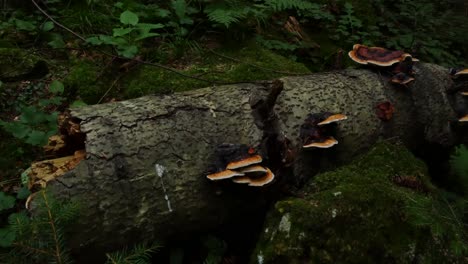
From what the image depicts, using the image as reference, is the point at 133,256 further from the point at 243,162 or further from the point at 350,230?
the point at 350,230

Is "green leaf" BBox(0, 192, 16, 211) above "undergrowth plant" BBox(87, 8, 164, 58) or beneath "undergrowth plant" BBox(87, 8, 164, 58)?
beneath

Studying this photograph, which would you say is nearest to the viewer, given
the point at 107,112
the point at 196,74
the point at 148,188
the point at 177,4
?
the point at 148,188

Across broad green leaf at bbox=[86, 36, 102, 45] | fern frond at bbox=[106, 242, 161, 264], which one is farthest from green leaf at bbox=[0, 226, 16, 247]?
broad green leaf at bbox=[86, 36, 102, 45]

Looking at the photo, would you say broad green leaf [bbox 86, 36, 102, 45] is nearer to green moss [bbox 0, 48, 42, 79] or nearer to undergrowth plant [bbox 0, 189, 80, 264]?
green moss [bbox 0, 48, 42, 79]

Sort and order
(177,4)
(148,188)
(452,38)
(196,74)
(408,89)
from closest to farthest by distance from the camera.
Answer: (148,188) < (408,89) < (196,74) < (177,4) < (452,38)

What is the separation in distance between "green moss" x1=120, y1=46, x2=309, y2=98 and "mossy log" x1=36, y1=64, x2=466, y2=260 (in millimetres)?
731

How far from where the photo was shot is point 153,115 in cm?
334

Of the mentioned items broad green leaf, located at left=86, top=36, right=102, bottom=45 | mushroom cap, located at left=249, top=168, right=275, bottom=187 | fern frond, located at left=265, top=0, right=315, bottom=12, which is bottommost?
mushroom cap, located at left=249, top=168, right=275, bottom=187

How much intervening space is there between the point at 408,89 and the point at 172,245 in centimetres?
300

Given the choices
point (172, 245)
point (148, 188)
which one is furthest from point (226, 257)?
point (148, 188)

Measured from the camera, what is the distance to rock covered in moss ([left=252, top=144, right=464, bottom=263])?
2746 millimetres

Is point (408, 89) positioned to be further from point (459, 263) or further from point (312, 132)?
point (459, 263)

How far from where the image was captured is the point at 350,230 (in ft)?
9.23

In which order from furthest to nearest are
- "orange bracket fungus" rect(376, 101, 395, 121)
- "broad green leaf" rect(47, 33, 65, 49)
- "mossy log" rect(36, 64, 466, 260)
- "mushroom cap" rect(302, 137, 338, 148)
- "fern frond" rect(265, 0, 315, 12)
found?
"fern frond" rect(265, 0, 315, 12) → "broad green leaf" rect(47, 33, 65, 49) → "orange bracket fungus" rect(376, 101, 395, 121) → "mushroom cap" rect(302, 137, 338, 148) → "mossy log" rect(36, 64, 466, 260)
